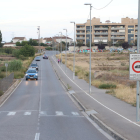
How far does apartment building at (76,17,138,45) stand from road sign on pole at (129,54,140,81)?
355 ft

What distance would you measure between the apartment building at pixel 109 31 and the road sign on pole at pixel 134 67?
108 metres

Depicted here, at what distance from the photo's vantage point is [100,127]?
40.3 ft

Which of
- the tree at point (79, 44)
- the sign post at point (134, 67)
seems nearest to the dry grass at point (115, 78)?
the sign post at point (134, 67)

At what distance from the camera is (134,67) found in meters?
12.5

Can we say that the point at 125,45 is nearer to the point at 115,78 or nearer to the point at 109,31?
the point at 109,31

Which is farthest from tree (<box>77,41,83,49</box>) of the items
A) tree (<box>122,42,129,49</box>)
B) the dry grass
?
the dry grass

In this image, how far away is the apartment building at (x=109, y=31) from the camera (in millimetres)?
121188

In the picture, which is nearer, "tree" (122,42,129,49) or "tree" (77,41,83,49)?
"tree" (122,42,129,49)

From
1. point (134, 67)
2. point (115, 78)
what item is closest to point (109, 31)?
point (115, 78)

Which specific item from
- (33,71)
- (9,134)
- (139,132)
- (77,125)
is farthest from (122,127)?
(33,71)

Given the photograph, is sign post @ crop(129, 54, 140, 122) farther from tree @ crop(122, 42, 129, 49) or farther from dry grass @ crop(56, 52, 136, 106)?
tree @ crop(122, 42, 129, 49)

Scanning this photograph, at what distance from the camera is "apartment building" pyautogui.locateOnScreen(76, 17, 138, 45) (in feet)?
398

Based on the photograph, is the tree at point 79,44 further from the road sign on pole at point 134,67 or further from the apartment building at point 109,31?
the road sign on pole at point 134,67

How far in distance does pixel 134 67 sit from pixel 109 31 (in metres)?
114
